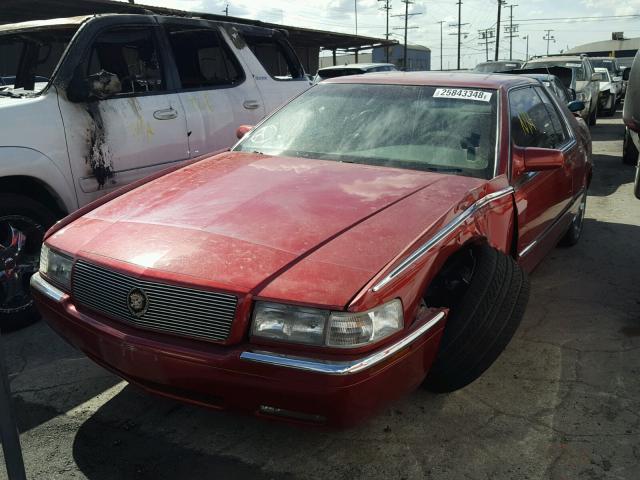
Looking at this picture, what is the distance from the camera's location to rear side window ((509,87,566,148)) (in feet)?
11.8

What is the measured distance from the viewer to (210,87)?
4875 millimetres

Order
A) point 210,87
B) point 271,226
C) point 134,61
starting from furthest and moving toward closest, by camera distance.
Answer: point 210,87 < point 134,61 < point 271,226

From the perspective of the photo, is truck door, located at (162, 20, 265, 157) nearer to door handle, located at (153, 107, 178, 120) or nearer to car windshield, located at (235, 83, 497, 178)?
door handle, located at (153, 107, 178, 120)

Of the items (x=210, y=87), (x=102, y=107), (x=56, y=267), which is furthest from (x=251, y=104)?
(x=56, y=267)

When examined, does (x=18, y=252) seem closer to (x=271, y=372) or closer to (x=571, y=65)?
(x=271, y=372)

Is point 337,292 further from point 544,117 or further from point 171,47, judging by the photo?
point 171,47

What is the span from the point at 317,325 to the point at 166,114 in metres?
2.89

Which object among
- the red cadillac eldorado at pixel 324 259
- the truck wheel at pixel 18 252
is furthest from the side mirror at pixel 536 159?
the truck wheel at pixel 18 252

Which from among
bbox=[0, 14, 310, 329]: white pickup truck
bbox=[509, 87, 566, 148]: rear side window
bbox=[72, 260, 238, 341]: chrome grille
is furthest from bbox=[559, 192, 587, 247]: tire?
bbox=[72, 260, 238, 341]: chrome grille

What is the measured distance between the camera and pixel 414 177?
9.93 ft

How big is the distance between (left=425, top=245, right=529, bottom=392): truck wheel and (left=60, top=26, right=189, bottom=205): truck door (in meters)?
2.46

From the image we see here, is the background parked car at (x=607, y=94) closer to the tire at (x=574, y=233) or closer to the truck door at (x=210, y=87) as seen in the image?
the tire at (x=574, y=233)

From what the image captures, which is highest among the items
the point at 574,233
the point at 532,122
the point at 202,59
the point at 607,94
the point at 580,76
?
the point at 202,59

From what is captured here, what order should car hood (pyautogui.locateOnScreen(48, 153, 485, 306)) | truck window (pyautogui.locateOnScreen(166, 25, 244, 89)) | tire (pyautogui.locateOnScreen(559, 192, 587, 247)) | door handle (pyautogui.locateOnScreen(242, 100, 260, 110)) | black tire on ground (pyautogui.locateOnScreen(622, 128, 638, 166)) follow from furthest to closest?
black tire on ground (pyautogui.locateOnScreen(622, 128, 638, 166))
tire (pyautogui.locateOnScreen(559, 192, 587, 247))
door handle (pyautogui.locateOnScreen(242, 100, 260, 110))
truck window (pyautogui.locateOnScreen(166, 25, 244, 89))
car hood (pyautogui.locateOnScreen(48, 153, 485, 306))
